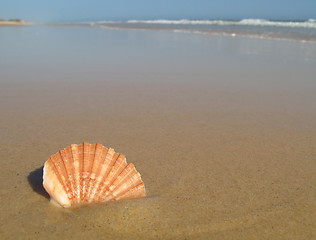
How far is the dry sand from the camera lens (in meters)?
1.85

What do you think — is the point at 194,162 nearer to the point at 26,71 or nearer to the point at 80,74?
the point at 80,74

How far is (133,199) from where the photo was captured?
2055 millimetres

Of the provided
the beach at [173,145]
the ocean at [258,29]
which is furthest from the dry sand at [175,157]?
the ocean at [258,29]

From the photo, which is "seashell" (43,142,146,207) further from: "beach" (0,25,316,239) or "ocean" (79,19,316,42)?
"ocean" (79,19,316,42)

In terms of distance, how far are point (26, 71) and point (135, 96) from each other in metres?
2.80

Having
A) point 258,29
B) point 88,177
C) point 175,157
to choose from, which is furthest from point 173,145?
point 258,29

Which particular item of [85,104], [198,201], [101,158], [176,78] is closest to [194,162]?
[198,201]

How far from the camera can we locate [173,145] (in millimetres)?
2908

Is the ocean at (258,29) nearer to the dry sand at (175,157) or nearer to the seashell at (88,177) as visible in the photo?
the dry sand at (175,157)

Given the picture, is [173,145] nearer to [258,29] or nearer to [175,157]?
[175,157]

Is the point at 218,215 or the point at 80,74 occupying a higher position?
the point at 80,74

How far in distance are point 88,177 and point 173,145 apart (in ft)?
3.75

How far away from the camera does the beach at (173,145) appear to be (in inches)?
73.4

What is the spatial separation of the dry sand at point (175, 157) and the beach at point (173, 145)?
10mm
